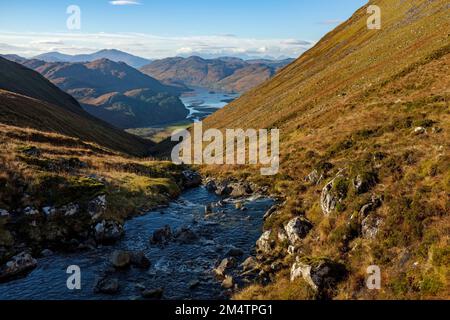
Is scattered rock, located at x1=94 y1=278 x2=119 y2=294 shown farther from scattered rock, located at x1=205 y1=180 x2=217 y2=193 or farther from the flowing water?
scattered rock, located at x1=205 y1=180 x2=217 y2=193

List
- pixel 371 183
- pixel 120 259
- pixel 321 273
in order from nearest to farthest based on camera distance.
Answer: pixel 321 273 < pixel 120 259 < pixel 371 183

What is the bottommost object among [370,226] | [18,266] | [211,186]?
[18,266]

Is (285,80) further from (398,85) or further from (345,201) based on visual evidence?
(345,201)

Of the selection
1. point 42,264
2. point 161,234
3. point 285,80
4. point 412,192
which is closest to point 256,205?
point 161,234

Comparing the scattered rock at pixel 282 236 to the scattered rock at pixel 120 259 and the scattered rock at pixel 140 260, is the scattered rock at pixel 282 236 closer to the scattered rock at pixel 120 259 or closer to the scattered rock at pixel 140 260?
the scattered rock at pixel 140 260

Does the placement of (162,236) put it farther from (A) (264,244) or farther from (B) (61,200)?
(B) (61,200)

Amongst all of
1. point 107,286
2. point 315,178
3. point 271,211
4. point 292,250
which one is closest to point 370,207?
point 292,250

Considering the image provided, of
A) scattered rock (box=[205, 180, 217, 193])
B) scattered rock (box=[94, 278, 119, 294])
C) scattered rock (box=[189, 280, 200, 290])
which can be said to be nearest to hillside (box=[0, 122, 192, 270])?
scattered rock (box=[205, 180, 217, 193])

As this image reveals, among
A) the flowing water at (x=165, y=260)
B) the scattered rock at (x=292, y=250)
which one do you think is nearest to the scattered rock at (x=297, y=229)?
the scattered rock at (x=292, y=250)
